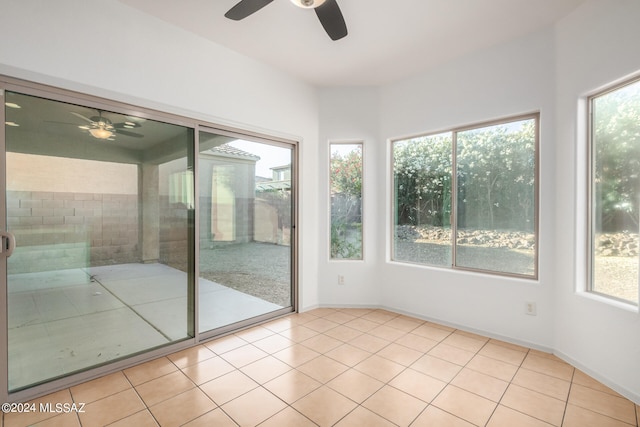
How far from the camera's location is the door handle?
1.95 metres

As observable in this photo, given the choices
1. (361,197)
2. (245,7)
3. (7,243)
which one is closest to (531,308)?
(361,197)

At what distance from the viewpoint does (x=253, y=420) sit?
1.84 meters

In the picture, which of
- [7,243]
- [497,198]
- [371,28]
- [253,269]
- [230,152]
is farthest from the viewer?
[253,269]

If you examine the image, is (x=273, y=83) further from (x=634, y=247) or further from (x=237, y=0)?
(x=634, y=247)

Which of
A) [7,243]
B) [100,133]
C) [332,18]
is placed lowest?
[7,243]

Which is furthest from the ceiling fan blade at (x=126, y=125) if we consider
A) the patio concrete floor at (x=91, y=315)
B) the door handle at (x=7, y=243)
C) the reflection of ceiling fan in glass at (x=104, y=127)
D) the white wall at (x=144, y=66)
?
the patio concrete floor at (x=91, y=315)

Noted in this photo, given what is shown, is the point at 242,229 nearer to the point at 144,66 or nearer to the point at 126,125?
the point at 126,125

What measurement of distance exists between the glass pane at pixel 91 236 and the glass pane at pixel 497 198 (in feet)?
9.51

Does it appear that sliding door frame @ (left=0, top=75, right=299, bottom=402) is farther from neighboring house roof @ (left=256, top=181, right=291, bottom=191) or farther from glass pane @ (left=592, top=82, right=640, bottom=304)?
glass pane @ (left=592, top=82, right=640, bottom=304)

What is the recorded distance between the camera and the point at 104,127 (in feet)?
7.87

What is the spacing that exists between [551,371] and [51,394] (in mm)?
3772

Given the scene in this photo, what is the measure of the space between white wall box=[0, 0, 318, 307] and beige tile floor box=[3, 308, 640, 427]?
128cm

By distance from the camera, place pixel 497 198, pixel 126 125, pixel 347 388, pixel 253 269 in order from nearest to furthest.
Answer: pixel 347 388 → pixel 126 125 → pixel 497 198 → pixel 253 269

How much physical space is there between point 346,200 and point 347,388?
2.40 metres
